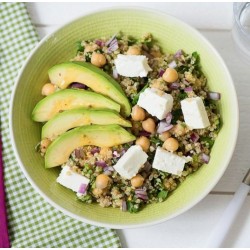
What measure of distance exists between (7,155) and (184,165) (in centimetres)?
90

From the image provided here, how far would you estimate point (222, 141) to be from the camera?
7.30 ft

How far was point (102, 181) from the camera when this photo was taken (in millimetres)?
2154

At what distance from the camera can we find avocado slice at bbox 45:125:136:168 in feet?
6.94

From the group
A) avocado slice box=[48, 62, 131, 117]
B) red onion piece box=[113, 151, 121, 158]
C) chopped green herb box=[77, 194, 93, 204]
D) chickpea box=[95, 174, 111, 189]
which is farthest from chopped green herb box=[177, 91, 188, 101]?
chopped green herb box=[77, 194, 93, 204]

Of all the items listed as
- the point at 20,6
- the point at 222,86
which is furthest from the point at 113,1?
the point at 222,86

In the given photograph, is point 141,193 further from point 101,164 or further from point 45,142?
point 45,142

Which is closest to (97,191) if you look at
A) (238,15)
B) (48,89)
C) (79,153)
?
A: (79,153)

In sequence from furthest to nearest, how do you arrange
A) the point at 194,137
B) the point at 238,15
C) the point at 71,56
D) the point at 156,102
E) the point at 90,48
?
the point at 238,15 → the point at 71,56 → the point at 90,48 → the point at 194,137 → the point at 156,102

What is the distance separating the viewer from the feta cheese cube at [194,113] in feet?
6.93

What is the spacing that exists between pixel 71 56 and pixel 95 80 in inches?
12.5

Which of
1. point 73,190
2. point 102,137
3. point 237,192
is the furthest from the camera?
point 237,192

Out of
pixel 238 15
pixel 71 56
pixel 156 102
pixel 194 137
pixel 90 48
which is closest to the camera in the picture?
pixel 156 102

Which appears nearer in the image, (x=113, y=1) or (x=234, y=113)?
(x=234, y=113)

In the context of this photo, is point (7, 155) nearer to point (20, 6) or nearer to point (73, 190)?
point (73, 190)
